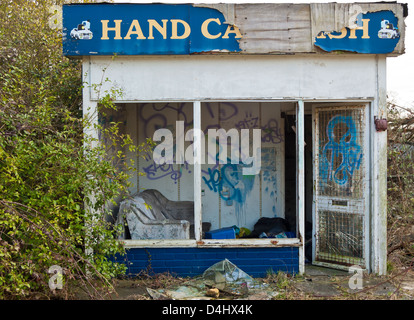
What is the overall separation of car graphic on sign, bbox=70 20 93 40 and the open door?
341 centimetres

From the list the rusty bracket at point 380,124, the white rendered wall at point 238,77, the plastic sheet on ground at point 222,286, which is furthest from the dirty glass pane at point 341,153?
the plastic sheet on ground at point 222,286

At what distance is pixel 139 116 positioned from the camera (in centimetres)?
719

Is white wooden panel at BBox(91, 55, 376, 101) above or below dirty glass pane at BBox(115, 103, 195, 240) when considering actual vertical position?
above

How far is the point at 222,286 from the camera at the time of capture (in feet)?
16.5

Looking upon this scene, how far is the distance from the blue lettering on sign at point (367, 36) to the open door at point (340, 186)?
2.72 feet

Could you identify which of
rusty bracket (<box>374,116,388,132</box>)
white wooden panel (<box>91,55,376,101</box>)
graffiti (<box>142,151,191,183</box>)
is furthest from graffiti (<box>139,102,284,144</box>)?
rusty bracket (<box>374,116,388,132</box>)

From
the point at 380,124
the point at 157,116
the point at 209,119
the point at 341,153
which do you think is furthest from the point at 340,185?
the point at 157,116

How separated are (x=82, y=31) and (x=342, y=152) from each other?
3.98 metres

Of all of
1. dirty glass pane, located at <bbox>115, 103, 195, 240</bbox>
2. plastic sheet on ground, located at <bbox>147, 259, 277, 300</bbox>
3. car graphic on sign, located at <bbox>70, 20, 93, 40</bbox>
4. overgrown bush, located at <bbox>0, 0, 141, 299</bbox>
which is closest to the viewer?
overgrown bush, located at <bbox>0, 0, 141, 299</bbox>

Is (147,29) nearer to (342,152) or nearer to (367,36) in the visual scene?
(367,36)

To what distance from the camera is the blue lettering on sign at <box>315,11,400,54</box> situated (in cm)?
530

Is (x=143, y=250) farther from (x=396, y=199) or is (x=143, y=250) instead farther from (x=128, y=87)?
(x=396, y=199)

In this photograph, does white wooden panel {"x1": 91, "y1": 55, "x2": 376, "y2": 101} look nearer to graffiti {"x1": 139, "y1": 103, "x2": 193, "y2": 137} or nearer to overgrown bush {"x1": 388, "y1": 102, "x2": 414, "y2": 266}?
graffiti {"x1": 139, "y1": 103, "x2": 193, "y2": 137}

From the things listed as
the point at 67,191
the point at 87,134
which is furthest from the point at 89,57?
the point at 67,191
